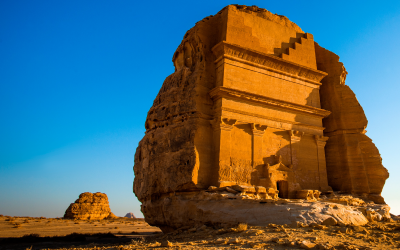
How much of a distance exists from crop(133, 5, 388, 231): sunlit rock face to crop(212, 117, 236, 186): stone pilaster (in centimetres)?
4

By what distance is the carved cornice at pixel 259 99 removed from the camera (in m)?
12.4

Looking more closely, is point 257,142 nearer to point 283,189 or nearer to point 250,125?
point 250,125

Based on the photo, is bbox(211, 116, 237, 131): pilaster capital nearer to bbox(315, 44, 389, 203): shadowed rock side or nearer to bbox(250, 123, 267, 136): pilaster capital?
bbox(250, 123, 267, 136): pilaster capital

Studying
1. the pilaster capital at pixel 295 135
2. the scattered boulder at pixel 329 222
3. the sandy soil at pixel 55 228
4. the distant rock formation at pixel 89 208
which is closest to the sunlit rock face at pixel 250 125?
the pilaster capital at pixel 295 135

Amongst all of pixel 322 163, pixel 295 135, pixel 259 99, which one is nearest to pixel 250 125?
pixel 259 99

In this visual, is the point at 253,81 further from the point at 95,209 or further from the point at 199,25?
the point at 95,209

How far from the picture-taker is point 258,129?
12.9 meters

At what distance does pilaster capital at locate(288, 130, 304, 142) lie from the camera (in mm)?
13664

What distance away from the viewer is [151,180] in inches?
507

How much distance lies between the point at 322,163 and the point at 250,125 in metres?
4.18

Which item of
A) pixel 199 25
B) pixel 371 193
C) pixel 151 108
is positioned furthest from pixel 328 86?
pixel 151 108

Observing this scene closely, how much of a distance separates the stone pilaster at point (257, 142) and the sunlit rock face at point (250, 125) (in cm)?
4

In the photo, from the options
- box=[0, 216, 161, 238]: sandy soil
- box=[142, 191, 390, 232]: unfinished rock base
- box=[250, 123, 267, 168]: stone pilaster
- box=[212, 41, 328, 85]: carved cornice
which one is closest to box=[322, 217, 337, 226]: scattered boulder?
box=[142, 191, 390, 232]: unfinished rock base

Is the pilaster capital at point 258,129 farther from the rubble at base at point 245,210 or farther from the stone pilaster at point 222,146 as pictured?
the rubble at base at point 245,210
